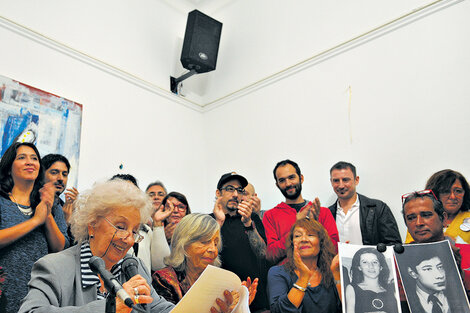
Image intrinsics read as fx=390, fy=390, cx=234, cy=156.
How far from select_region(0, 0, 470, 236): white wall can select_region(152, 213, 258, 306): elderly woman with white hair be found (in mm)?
2131

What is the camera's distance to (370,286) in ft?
7.21

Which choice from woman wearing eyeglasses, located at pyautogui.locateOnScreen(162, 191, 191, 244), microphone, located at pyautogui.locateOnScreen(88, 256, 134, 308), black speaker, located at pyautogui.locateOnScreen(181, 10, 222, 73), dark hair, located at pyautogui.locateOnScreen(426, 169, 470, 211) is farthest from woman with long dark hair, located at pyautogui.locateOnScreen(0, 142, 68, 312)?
dark hair, located at pyautogui.locateOnScreen(426, 169, 470, 211)

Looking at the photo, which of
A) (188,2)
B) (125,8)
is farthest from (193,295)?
(188,2)

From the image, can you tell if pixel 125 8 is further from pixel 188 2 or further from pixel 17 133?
pixel 17 133

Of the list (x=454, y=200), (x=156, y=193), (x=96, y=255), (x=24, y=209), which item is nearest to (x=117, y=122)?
(x=156, y=193)

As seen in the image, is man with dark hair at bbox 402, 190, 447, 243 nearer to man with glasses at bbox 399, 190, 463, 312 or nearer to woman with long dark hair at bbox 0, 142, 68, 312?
man with glasses at bbox 399, 190, 463, 312

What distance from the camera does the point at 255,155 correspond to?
16.3ft

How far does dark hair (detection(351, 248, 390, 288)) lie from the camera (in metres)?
2.20

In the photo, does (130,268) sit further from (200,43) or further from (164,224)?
(200,43)

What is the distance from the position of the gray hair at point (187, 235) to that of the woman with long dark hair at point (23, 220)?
81cm

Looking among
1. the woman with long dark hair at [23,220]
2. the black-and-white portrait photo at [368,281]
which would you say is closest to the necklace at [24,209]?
the woman with long dark hair at [23,220]

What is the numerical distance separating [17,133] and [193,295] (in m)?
2.77

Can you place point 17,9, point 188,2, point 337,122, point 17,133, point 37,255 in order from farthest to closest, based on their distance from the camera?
point 188,2, point 337,122, point 17,9, point 17,133, point 37,255

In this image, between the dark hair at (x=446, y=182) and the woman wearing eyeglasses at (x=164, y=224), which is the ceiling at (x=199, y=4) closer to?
the woman wearing eyeglasses at (x=164, y=224)
